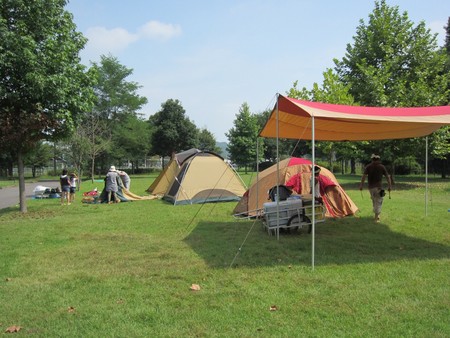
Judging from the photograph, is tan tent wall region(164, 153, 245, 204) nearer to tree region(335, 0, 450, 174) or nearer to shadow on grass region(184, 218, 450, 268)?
shadow on grass region(184, 218, 450, 268)

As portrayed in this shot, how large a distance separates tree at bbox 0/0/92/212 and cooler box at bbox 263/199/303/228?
7013mm

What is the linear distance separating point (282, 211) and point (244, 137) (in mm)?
33653

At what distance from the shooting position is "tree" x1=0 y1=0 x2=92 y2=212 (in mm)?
10508

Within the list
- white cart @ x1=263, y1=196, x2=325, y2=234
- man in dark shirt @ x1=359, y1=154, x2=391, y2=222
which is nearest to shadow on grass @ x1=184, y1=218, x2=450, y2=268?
white cart @ x1=263, y1=196, x2=325, y2=234

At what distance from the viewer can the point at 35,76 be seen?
10445mm

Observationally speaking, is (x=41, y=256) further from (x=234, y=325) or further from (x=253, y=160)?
(x=253, y=160)

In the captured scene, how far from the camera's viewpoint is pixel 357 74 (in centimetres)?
2366

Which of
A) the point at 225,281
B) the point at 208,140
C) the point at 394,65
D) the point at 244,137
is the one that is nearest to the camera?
the point at 225,281

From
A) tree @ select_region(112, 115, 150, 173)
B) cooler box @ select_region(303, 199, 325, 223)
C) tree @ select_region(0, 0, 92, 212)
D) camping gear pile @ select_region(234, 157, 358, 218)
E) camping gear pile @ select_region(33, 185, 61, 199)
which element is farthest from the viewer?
tree @ select_region(112, 115, 150, 173)

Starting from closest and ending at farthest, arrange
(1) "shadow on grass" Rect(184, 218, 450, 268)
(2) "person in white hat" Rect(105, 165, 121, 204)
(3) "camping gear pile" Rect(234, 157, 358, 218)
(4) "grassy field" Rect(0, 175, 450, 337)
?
1. (4) "grassy field" Rect(0, 175, 450, 337)
2. (1) "shadow on grass" Rect(184, 218, 450, 268)
3. (3) "camping gear pile" Rect(234, 157, 358, 218)
4. (2) "person in white hat" Rect(105, 165, 121, 204)

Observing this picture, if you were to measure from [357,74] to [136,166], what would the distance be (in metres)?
36.7

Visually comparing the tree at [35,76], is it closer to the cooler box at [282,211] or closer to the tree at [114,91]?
the cooler box at [282,211]

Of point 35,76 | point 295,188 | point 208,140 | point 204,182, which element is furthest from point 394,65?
point 208,140

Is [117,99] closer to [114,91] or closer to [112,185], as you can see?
[114,91]
